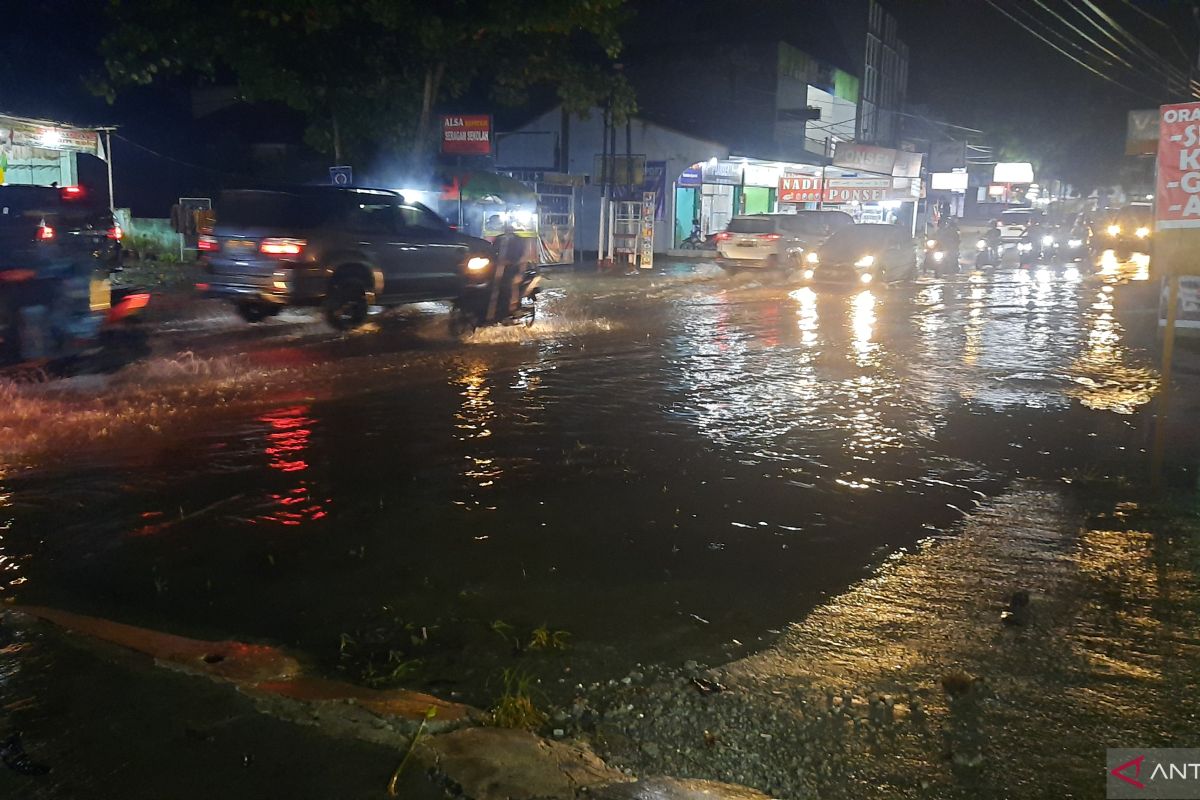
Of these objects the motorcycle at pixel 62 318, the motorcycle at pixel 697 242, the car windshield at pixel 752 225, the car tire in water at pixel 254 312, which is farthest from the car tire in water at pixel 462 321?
the motorcycle at pixel 697 242

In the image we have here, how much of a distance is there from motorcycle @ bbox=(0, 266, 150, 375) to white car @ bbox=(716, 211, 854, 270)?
17.9 meters

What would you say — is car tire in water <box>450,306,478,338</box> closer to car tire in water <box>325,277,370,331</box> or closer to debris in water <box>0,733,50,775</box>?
car tire in water <box>325,277,370,331</box>

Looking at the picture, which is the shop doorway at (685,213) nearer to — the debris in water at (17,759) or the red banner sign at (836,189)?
the red banner sign at (836,189)

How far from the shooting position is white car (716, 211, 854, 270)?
26.9 metres

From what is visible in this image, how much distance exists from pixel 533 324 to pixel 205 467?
918cm

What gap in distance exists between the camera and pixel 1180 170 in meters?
8.09

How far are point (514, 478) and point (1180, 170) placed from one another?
5761 millimetres

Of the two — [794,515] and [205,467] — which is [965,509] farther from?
[205,467]

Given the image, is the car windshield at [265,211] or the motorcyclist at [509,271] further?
the motorcyclist at [509,271]

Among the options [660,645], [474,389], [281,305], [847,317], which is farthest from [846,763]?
[847,317]

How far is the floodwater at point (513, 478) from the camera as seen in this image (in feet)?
16.5

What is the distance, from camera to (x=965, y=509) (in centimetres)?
693

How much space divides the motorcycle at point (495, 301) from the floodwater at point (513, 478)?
2.45ft

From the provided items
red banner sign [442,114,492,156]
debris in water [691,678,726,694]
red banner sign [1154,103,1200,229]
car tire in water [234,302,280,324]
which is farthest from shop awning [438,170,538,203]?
debris in water [691,678,726,694]
